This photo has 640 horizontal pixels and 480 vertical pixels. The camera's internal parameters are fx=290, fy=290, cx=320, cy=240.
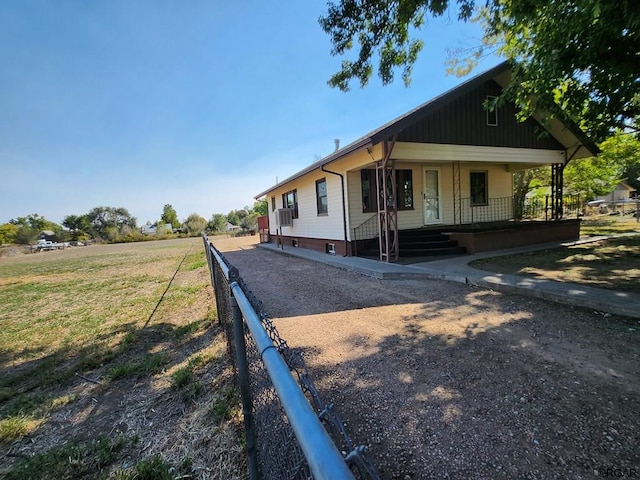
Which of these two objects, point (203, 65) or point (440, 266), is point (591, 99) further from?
point (203, 65)

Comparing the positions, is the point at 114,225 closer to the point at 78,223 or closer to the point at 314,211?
the point at 78,223

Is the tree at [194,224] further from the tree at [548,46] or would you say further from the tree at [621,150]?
the tree at [621,150]

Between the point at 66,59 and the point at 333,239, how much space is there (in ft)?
32.2

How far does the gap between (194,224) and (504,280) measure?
53.8 m

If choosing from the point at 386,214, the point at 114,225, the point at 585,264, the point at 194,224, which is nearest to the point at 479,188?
the point at 585,264

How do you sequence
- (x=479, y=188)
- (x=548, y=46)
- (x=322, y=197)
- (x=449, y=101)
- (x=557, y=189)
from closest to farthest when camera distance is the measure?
1. (x=548, y=46)
2. (x=449, y=101)
3. (x=557, y=189)
4. (x=322, y=197)
5. (x=479, y=188)

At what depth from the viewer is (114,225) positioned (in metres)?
82.3

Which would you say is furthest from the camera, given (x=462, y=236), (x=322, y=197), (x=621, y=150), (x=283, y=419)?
(x=621, y=150)

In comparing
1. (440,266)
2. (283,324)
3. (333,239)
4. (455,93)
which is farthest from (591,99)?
(283,324)

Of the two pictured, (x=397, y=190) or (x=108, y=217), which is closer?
(x=397, y=190)

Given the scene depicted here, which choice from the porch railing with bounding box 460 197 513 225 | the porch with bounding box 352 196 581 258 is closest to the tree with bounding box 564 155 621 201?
the porch railing with bounding box 460 197 513 225

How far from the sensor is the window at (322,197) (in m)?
11.3

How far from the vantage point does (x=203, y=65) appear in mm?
9891

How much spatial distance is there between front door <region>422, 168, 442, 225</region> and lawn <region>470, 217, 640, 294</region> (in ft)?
10.6
